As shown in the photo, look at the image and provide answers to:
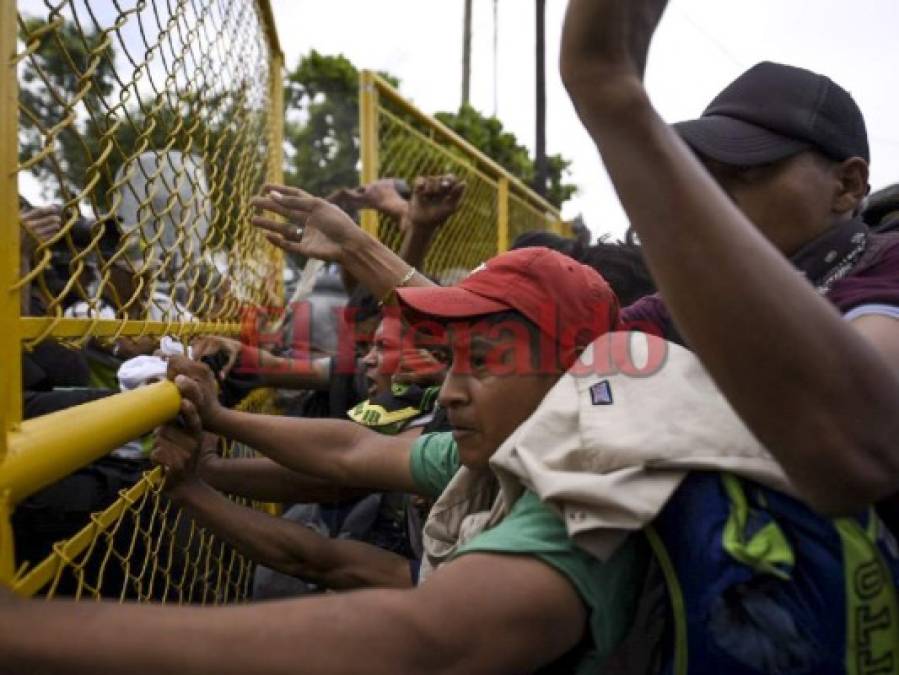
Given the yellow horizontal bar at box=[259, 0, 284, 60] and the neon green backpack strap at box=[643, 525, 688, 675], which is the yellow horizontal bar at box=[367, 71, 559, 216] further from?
the neon green backpack strap at box=[643, 525, 688, 675]

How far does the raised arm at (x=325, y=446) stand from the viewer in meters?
2.02

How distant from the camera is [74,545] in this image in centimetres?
129

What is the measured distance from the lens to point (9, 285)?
0.99 m

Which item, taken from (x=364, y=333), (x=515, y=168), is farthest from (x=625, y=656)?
(x=515, y=168)

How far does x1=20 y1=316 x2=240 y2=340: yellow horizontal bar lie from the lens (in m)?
1.08

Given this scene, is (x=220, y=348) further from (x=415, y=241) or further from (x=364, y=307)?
(x=364, y=307)

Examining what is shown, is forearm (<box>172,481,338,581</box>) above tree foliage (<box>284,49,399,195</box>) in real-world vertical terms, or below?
below

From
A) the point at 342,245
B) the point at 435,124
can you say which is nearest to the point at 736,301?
the point at 342,245

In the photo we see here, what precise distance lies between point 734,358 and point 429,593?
414 millimetres

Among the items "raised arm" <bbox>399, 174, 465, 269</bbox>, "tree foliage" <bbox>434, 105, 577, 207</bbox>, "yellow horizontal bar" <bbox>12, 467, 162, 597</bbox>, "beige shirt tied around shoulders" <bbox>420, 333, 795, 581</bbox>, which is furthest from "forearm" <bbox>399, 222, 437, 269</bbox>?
"tree foliage" <bbox>434, 105, 577, 207</bbox>

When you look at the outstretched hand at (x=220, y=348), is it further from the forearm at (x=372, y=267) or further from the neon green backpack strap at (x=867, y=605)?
the neon green backpack strap at (x=867, y=605)

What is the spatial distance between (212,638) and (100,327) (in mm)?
600

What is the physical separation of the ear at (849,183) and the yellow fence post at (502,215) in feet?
14.9

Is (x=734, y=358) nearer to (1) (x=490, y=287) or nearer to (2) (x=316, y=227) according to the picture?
(1) (x=490, y=287)
